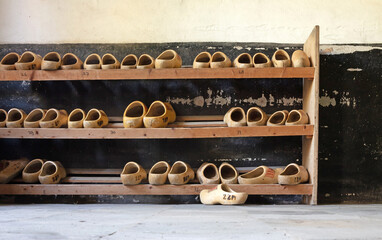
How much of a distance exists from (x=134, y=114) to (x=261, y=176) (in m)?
1.33

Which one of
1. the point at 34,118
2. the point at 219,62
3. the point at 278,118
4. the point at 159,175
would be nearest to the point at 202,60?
the point at 219,62

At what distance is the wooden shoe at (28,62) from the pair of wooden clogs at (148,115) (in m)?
0.93

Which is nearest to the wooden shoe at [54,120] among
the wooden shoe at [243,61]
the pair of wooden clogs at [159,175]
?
the pair of wooden clogs at [159,175]

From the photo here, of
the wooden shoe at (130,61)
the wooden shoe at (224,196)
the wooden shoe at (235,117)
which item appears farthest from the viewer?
the wooden shoe at (130,61)

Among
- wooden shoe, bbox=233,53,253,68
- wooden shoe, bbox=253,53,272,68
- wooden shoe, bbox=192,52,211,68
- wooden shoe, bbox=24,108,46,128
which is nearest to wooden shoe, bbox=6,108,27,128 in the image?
wooden shoe, bbox=24,108,46,128

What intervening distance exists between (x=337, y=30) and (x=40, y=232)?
3242mm

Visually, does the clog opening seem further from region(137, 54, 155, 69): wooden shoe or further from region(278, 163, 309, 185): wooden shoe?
region(278, 163, 309, 185): wooden shoe

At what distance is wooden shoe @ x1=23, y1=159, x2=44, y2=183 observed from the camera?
290cm

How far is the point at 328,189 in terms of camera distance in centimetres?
326

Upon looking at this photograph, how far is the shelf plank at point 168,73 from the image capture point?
277cm

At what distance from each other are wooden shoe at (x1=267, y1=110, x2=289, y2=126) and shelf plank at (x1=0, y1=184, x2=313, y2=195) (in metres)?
0.57

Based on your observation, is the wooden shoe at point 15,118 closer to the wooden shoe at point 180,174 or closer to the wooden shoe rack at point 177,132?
the wooden shoe rack at point 177,132

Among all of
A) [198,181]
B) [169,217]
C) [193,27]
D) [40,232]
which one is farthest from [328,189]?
[40,232]

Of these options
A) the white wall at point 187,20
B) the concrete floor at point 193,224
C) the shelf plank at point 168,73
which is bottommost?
the concrete floor at point 193,224
